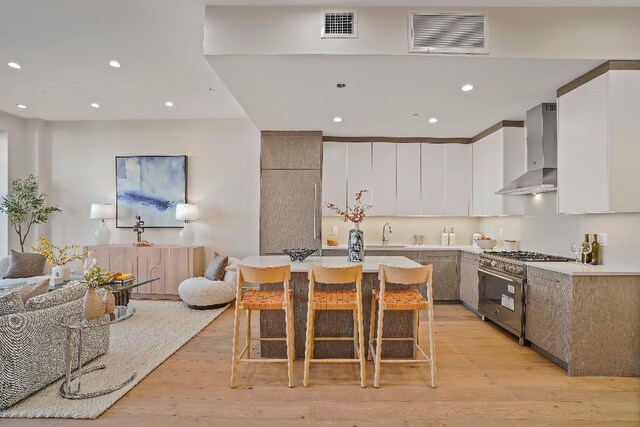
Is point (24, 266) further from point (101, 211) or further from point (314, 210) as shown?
point (314, 210)

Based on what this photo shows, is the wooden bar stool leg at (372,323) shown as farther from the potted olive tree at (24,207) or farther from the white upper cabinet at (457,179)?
the potted olive tree at (24,207)

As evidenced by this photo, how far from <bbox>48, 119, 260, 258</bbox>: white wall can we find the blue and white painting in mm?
135

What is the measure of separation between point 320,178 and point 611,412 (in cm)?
401

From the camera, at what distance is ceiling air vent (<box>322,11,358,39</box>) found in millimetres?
2779

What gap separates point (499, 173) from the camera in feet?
15.9

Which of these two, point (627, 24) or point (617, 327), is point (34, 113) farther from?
point (617, 327)

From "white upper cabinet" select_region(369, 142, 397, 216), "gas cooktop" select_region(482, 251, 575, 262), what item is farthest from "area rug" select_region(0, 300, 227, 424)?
"gas cooktop" select_region(482, 251, 575, 262)

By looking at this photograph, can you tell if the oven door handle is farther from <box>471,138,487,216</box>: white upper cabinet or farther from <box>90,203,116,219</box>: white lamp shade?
<box>90,203,116,219</box>: white lamp shade

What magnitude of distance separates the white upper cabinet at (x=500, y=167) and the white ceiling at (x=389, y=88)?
0.26 metres

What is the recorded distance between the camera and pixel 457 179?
5707mm

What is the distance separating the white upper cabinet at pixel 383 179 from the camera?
5.68 meters

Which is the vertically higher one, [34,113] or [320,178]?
[34,113]

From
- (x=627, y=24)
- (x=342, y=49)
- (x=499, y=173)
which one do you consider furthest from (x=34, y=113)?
(x=627, y=24)

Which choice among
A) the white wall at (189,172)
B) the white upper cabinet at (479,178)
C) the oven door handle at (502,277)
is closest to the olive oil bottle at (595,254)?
the oven door handle at (502,277)
